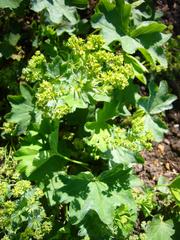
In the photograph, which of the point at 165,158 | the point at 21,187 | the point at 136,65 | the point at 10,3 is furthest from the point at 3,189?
the point at 165,158

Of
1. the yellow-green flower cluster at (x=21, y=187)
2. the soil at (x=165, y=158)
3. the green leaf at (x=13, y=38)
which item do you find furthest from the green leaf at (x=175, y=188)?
the green leaf at (x=13, y=38)

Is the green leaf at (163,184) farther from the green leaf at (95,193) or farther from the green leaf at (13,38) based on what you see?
the green leaf at (13,38)

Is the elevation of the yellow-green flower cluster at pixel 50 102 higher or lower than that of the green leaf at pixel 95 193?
higher

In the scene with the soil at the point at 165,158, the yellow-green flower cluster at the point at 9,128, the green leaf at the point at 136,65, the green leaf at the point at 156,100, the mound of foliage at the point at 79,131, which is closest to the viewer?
the mound of foliage at the point at 79,131

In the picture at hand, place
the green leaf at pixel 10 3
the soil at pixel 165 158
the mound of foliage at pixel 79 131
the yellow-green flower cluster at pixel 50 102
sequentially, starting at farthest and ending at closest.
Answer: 1. the soil at pixel 165 158
2. the green leaf at pixel 10 3
3. the mound of foliage at pixel 79 131
4. the yellow-green flower cluster at pixel 50 102

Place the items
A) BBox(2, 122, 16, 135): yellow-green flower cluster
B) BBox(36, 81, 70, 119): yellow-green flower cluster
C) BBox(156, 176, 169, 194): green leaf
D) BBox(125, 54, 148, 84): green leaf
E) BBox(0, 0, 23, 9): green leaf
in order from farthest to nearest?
BBox(156, 176, 169, 194): green leaf
BBox(125, 54, 148, 84): green leaf
BBox(2, 122, 16, 135): yellow-green flower cluster
BBox(0, 0, 23, 9): green leaf
BBox(36, 81, 70, 119): yellow-green flower cluster

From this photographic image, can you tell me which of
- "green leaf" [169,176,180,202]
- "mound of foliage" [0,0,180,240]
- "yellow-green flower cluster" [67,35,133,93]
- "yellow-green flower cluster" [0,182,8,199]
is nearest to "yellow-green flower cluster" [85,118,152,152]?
"mound of foliage" [0,0,180,240]

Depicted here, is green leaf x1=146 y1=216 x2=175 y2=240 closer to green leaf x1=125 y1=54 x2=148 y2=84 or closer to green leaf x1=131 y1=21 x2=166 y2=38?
green leaf x1=125 y1=54 x2=148 y2=84
